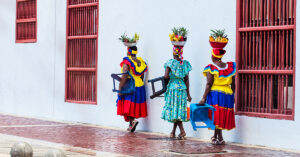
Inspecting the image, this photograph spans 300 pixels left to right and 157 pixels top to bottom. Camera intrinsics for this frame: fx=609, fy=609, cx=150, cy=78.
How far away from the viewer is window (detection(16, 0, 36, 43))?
55.4ft

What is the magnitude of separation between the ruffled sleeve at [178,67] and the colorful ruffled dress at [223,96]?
0.87m

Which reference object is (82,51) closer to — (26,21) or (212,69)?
(26,21)

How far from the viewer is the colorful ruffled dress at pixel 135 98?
12898mm

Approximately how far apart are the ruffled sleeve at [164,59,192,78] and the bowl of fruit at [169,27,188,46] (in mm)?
350

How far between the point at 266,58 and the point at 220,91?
1.02m

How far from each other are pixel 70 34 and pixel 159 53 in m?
3.57

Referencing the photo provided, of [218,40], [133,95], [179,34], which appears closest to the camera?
[218,40]

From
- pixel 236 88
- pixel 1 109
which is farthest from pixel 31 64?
pixel 236 88

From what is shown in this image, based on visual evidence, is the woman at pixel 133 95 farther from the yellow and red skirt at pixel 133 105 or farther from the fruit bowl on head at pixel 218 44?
the fruit bowl on head at pixel 218 44

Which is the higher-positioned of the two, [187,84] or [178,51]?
[178,51]

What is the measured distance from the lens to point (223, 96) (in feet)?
35.1

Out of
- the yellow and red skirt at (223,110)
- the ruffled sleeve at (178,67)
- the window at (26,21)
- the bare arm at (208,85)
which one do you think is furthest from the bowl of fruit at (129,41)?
the window at (26,21)

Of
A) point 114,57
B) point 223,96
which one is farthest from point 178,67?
point 114,57

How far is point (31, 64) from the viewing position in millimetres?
16781
